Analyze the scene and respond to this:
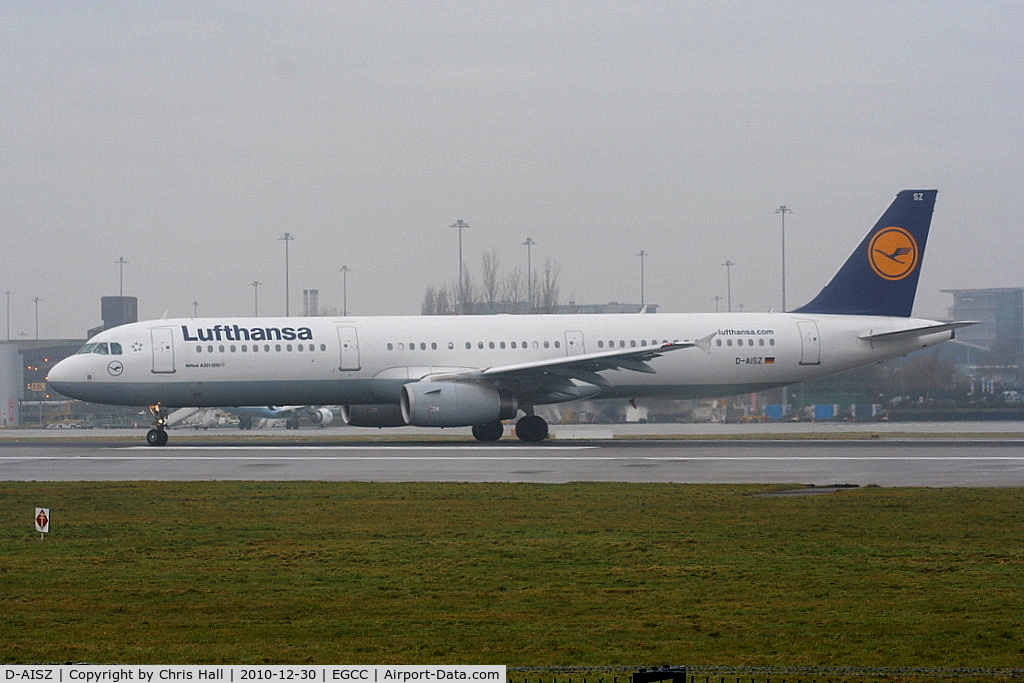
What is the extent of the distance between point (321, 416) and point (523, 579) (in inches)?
2313

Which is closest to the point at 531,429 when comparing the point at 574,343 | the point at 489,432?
the point at 489,432

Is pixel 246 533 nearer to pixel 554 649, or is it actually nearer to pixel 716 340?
pixel 554 649

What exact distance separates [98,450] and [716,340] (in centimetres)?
1920

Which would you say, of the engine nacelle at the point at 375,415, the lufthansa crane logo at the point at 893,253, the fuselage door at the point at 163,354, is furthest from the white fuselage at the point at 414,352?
the lufthansa crane logo at the point at 893,253

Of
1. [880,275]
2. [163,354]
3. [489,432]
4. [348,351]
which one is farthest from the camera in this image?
[880,275]

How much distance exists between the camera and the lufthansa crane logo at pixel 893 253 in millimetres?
→ 44188

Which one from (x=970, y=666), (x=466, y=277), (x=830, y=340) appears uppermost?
(x=466, y=277)

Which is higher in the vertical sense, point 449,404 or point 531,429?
point 449,404

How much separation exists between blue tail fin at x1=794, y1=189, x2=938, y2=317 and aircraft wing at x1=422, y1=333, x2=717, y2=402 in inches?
213

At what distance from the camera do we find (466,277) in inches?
3947

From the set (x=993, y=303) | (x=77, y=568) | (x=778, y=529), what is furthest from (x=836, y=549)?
(x=993, y=303)

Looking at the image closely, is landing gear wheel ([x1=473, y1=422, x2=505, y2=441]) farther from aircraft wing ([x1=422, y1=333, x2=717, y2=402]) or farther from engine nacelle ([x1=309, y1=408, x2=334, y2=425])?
Answer: engine nacelle ([x1=309, y1=408, x2=334, y2=425])

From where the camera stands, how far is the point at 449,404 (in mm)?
38781

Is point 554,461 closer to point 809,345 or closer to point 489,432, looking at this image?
point 489,432
